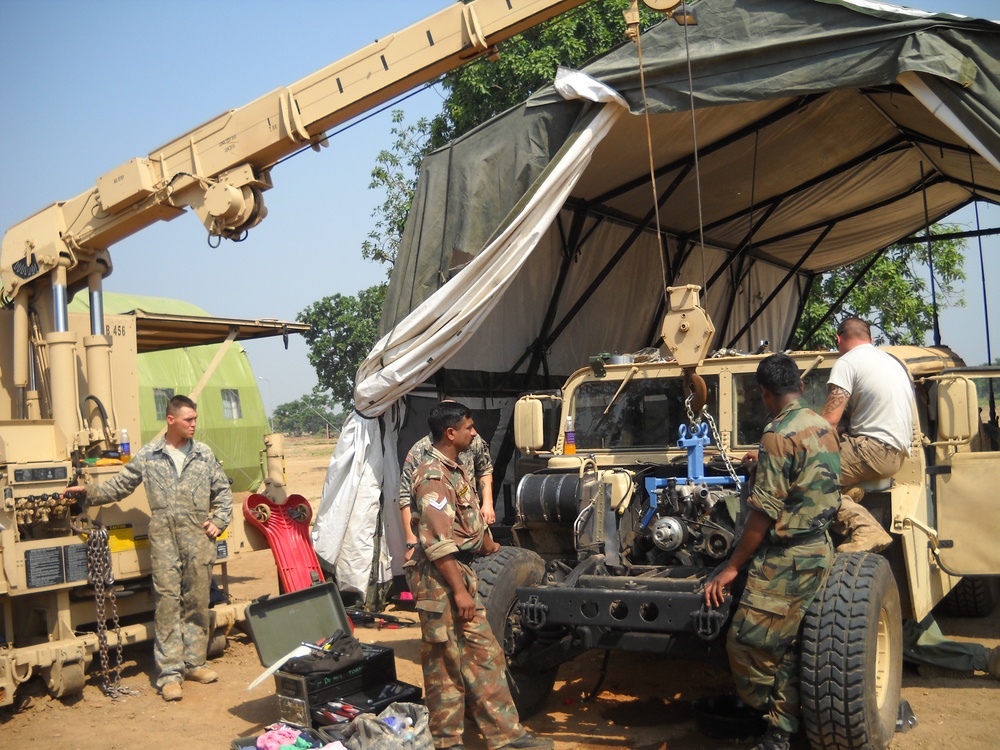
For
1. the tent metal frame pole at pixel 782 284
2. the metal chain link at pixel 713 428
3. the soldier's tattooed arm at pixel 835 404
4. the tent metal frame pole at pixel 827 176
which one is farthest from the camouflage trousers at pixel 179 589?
the tent metal frame pole at pixel 782 284

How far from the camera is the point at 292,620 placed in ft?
17.8

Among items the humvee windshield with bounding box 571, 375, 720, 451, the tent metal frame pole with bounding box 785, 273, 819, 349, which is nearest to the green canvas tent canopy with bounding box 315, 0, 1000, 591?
the humvee windshield with bounding box 571, 375, 720, 451

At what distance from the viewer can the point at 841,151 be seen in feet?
31.2

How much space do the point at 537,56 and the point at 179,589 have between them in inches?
356

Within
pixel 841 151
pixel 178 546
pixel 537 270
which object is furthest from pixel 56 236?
pixel 841 151

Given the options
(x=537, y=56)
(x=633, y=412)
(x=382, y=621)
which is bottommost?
(x=382, y=621)

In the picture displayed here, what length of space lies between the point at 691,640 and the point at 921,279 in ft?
44.6

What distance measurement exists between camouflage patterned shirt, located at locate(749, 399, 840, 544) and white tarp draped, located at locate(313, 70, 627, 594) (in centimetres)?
334

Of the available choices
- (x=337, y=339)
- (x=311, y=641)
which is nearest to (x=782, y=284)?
(x=311, y=641)

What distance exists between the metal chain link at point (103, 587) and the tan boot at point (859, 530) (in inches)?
176

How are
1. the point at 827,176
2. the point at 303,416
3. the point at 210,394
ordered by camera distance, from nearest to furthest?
the point at 827,176
the point at 210,394
the point at 303,416

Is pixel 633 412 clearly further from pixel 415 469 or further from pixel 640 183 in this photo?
pixel 640 183

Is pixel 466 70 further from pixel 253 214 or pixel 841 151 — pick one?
pixel 253 214

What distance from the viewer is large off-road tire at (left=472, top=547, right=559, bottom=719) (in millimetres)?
4883
